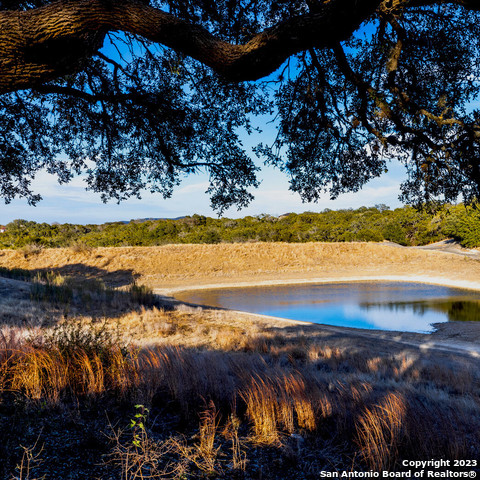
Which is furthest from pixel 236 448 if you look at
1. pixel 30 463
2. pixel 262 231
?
pixel 262 231

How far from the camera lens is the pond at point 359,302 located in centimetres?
1524

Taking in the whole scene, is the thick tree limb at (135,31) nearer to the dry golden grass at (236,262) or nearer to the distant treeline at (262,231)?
the dry golden grass at (236,262)

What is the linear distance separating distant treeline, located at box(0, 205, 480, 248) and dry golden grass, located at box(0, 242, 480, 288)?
12.4 meters

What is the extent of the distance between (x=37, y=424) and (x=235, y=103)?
7.34m

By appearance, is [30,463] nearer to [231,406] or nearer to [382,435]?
[231,406]

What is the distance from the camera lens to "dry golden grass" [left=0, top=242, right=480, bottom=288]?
26578 mm

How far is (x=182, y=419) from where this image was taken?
293 cm

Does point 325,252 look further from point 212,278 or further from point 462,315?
point 462,315

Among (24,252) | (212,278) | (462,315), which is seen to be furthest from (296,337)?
(24,252)

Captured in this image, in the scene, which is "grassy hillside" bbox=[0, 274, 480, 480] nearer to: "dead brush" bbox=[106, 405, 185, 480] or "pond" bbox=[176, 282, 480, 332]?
"dead brush" bbox=[106, 405, 185, 480]

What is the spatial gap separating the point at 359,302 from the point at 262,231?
3078 cm

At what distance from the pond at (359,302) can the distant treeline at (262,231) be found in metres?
20.8

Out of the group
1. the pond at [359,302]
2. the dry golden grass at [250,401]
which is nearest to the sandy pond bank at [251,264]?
the pond at [359,302]

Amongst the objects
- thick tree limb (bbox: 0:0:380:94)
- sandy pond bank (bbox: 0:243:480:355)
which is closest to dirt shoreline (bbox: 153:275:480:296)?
sandy pond bank (bbox: 0:243:480:355)
